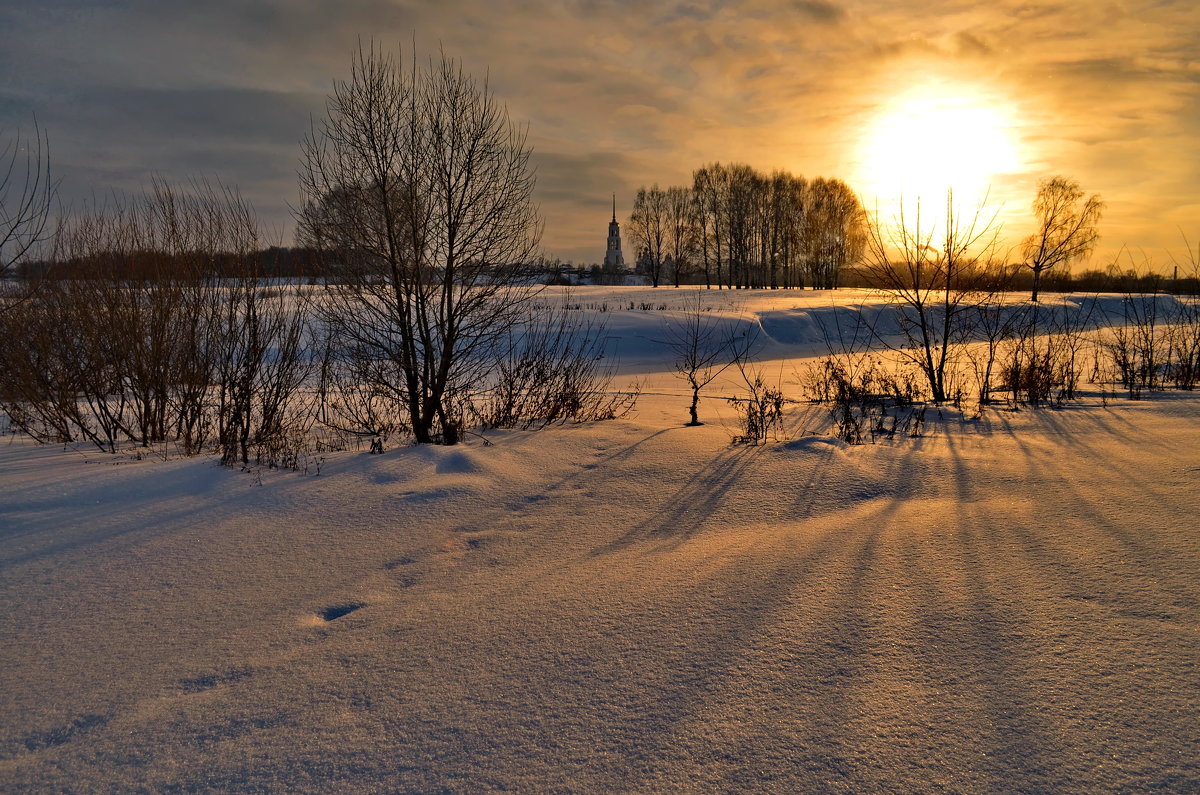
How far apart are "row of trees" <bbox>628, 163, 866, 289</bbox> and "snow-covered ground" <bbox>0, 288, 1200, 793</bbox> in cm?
4978

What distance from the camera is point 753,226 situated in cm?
5325

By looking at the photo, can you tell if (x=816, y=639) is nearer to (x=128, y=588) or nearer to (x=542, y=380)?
(x=128, y=588)

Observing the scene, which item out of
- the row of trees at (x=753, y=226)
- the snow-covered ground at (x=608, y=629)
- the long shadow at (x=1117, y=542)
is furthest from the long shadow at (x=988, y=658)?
the row of trees at (x=753, y=226)

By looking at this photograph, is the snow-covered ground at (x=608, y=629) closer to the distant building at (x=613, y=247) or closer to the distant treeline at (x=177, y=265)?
the distant treeline at (x=177, y=265)

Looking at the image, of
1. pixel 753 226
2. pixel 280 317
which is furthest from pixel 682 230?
pixel 280 317

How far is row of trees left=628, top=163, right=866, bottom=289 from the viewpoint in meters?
52.2

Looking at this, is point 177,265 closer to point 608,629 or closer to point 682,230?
point 608,629

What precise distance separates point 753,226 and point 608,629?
54.7 m

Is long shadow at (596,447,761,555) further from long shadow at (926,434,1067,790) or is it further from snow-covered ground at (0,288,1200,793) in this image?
long shadow at (926,434,1067,790)

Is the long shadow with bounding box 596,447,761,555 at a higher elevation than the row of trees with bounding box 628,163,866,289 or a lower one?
lower

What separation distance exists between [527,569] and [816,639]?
1379 mm

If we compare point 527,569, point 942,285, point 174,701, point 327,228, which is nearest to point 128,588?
point 174,701

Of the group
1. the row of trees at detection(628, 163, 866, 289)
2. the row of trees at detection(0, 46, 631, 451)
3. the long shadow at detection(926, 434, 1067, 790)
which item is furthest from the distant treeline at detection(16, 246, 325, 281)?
the row of trees at detection(628, 163, 866, 289)

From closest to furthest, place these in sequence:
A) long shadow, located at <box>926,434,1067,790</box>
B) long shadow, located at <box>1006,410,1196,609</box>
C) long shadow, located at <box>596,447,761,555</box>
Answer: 1. long shadow, located at <box>926,434,1067,790</box>
2. long shadow, located at <box>1006,410,1196,609</box>
3. long shadow, located at <box>596,447,761,555</box>
